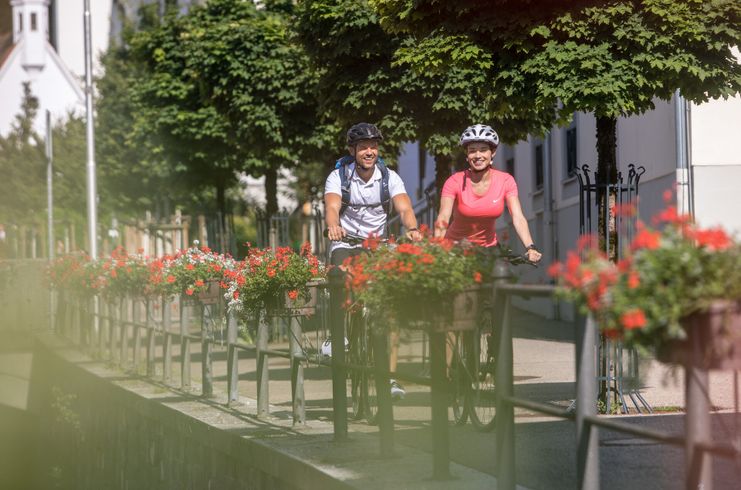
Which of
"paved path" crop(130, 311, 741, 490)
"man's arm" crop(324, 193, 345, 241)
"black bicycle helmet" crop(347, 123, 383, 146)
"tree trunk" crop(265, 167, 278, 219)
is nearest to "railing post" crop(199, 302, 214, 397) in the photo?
"paved path" crop(130, 311, 741, 490)

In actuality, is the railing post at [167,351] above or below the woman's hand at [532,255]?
below

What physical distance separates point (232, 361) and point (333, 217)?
2.33 metres

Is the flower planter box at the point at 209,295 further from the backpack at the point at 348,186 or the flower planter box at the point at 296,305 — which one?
the backpack at the point at 348,186

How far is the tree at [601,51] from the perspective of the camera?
912 centimetres

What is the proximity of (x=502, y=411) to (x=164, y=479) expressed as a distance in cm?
536

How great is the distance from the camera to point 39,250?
49719 mm

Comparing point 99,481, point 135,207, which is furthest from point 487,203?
point 135,207

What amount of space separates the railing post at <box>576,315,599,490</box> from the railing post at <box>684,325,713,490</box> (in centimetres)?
71

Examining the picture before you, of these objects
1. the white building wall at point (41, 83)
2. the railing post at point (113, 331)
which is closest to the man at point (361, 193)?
the railing post at point (113, 331)

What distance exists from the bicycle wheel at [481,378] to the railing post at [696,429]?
9.74 feet

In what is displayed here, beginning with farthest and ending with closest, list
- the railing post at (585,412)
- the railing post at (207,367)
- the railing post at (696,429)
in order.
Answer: the railing post at (207,367)
the railing post at (585,412)
the railing post at (696,429)

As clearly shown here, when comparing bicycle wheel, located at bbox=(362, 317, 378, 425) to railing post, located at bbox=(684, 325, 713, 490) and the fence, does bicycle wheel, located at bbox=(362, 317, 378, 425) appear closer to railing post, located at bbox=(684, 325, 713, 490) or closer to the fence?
the fence

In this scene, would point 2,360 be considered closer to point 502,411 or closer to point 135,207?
point 502,411

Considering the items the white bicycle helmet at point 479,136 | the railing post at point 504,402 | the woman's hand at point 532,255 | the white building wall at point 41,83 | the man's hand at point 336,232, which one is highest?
the white building wall at point 41,83
